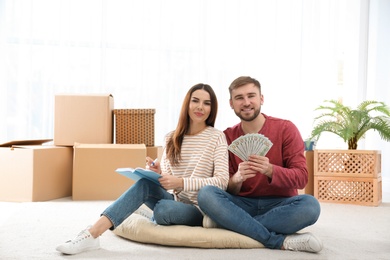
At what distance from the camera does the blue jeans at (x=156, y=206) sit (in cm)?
230

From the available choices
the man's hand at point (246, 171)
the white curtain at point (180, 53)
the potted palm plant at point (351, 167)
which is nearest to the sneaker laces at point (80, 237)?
the man's hand at point (246, 171)

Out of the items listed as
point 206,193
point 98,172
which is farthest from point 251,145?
point 98,172

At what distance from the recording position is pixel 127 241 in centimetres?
248

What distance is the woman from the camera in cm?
230

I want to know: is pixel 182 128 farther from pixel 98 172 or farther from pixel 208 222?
pixel 98 172

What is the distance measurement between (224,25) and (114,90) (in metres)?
1.32

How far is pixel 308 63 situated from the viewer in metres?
5.57

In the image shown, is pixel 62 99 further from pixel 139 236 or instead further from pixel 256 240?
pixel 256 240

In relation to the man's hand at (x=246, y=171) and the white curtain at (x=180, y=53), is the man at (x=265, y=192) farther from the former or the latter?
the white curtain at (x=180, y=53)

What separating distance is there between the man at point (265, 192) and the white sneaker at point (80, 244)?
498 millimetres

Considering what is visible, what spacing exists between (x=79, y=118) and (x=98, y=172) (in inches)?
20.3

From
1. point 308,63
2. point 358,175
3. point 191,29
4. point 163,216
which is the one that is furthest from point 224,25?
point 163,216

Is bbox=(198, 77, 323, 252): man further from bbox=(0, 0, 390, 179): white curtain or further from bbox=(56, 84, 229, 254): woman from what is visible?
bbox=(0, 0, 390, 179): white curtain

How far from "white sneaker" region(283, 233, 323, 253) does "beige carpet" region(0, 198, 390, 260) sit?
0.13ft
